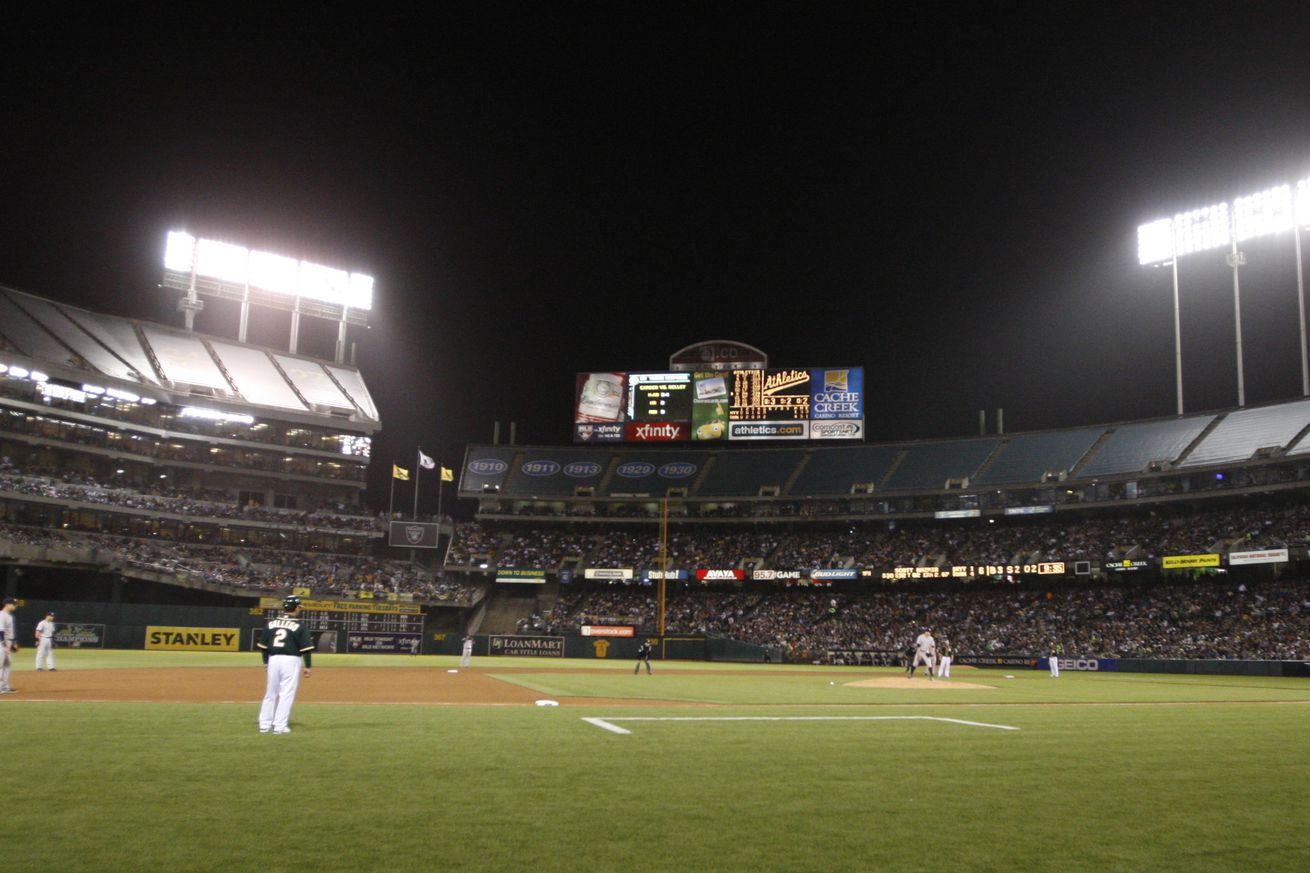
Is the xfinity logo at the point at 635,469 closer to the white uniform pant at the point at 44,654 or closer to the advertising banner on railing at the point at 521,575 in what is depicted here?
the advertising banner on railing at the point at 521,575

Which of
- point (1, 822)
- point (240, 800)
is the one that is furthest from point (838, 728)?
point (1, 822)

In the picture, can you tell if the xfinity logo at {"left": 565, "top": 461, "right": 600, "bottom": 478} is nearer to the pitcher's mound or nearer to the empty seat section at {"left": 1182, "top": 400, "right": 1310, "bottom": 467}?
the empty seat section at {"left": 1182, "top": 400, "right": 1310, "bottom": 467}

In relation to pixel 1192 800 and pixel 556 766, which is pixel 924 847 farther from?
pixel 556 766

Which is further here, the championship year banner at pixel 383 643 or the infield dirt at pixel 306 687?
the championship year banner at pixel 383 643

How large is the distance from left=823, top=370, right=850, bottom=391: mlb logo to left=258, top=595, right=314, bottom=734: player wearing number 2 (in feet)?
183

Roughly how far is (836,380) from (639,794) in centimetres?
5925

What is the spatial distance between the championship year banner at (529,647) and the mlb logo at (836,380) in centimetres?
2631

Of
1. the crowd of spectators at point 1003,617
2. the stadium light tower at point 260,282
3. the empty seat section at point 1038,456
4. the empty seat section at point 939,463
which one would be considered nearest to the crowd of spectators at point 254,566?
the crowd of spectators at point 1003,617

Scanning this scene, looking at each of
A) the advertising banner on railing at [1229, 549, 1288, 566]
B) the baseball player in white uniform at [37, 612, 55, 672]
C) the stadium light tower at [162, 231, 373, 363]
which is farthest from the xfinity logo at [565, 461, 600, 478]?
the baseball player in white uniform at [37, 612, 55, 672]

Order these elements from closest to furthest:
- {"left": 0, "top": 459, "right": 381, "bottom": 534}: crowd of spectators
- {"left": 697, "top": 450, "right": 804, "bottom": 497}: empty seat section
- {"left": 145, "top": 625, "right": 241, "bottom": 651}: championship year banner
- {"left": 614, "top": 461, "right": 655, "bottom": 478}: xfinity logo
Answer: {"left": 145, "top": 625, "right": 241, "bottom": 651}: championship year banner, {"left": 0, "top": 459, "right": 381, "bottom": 534}: crowd of spectators, {"left": 697, "top": 450, "right": 804, "bottom": 497}: empty seat section, {"left": 614, "top": 461, "right": 655, "bottom": 478}: xfinity logo

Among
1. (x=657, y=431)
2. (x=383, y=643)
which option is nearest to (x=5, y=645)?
(x=383, y=643)

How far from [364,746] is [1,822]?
4818 mm

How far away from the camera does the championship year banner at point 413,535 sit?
Answer: 230ft

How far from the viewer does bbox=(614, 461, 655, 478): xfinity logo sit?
252 feet
